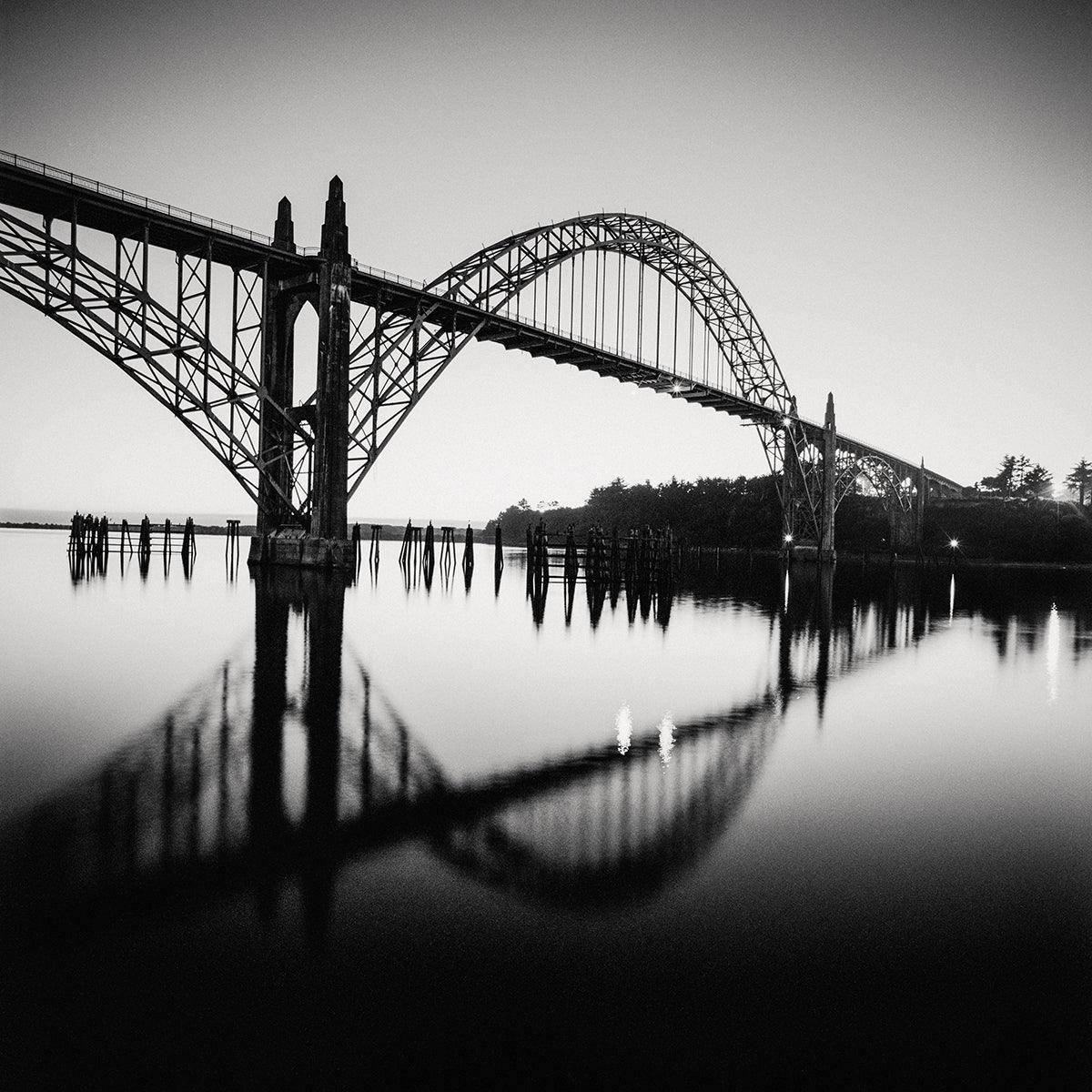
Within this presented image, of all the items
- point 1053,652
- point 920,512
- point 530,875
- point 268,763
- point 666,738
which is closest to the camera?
point 530,875

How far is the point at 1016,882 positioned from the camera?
4.48 metres

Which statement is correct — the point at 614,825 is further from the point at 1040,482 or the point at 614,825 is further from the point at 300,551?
the point at 1040,482

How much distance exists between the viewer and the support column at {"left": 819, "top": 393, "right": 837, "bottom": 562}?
6381 centimetres

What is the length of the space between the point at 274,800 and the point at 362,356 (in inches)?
945

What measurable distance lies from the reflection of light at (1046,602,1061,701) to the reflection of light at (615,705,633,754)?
6.22 metres

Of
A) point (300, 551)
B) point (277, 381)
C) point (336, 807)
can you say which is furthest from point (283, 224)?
point (336, 807)

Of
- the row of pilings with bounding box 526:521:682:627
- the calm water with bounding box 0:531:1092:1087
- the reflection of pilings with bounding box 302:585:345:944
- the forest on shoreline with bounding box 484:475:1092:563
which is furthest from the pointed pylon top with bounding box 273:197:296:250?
the forest on shoreline with bounding box 484:475:1092:563

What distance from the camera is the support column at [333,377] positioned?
25.9 m

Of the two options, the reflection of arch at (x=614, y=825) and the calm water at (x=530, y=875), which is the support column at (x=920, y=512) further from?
the reflection of arch at (x=614, y=825)

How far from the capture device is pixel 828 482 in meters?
63.8

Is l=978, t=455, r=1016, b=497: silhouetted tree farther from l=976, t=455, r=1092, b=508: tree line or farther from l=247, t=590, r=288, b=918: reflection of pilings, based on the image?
l=247, t=590, r=288, b=918: reflection of pilings

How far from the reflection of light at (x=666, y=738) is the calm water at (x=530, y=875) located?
53 mm

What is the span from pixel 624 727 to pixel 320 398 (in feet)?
67.3

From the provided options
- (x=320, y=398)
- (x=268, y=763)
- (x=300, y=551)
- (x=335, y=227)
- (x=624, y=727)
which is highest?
(x=335, y=227)
